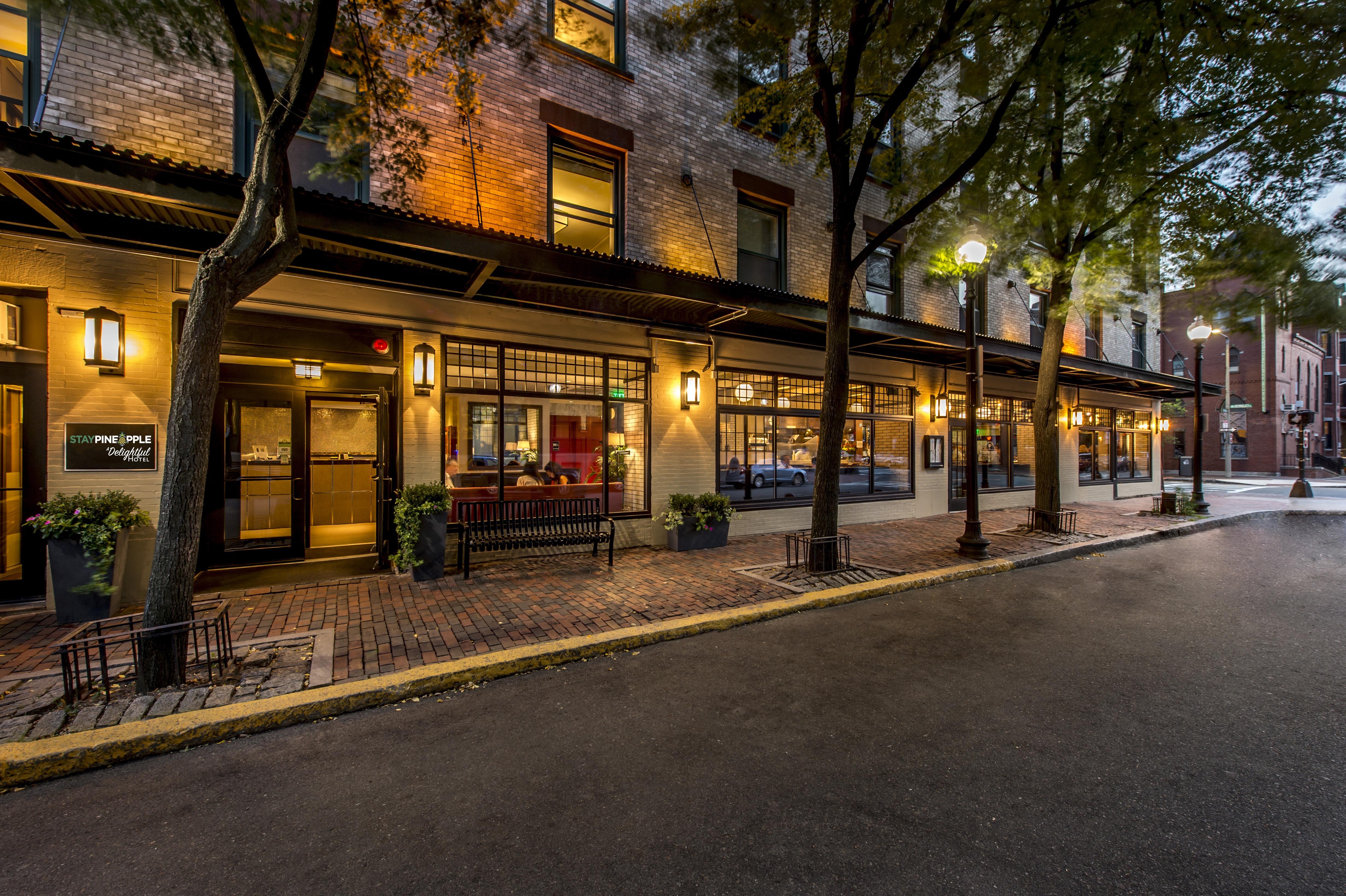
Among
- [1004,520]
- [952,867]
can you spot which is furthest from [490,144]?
[1004,520]

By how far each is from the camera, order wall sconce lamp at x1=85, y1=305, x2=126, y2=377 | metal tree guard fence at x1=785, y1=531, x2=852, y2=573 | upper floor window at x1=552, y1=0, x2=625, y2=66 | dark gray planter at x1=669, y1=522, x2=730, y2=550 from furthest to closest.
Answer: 1. upper floor window at x1=552, y1=0, x2=625, y2=66
2. dark gray planter at x1=669, y1=522, x2=730, y2=550
3. metal tree guard fence at x1=785, y1=531, x2=852, y2=573
4. wall sconce lamp at x1=85, y1=305, x2=126, y2=377

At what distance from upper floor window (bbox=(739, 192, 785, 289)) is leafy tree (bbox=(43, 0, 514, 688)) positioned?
5610 millimetres

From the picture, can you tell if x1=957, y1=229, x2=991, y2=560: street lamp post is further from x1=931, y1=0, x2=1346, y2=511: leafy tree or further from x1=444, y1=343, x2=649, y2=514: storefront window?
x1=444, y1=343, x2=649, y2=514: storefront window

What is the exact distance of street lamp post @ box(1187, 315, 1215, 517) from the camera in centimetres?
1444

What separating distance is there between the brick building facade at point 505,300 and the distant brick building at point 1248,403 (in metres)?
32.0

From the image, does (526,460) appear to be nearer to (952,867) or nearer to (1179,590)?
(952,867)

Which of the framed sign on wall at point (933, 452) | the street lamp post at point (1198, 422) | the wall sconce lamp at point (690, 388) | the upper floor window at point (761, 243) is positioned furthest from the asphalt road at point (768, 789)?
the street lamp post at point (1198, 422)

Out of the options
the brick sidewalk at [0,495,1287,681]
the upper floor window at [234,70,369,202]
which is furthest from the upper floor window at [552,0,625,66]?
the brick sidewalk at [0,495,1287,681]

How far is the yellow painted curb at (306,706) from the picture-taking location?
3127mm

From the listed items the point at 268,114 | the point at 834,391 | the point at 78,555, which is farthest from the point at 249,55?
the point at 834,391

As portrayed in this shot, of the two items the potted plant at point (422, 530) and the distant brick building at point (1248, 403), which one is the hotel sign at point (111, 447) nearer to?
the potted plant at point (422, 530)

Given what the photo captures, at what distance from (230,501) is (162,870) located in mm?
6390

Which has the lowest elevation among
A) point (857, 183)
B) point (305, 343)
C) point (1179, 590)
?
point (1179, 590)

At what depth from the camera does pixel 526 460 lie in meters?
9.39
